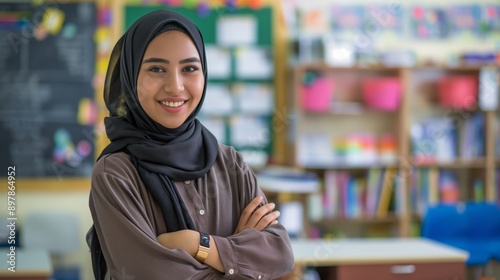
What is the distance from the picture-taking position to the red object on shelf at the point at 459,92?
5012mm

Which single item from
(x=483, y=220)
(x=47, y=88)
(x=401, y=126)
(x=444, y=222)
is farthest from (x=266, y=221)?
(x=401, y=126)

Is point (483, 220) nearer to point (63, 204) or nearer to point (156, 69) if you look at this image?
point (63, 204)

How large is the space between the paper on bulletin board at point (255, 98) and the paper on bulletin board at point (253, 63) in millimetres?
73

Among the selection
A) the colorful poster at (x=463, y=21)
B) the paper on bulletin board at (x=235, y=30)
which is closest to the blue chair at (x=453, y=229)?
the colorful poster at (x=463, y=21)

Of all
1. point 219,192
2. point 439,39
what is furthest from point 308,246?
point 439,39

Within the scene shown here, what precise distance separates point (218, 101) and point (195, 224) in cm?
345

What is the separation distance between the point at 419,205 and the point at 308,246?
1.98 metres

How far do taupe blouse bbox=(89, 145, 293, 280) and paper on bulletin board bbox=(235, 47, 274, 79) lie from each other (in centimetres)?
338

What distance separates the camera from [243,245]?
148cm

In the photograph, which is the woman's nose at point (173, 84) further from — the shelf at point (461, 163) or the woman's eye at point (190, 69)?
the shelf at point (461, 163)

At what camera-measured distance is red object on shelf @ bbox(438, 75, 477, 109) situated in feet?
16.4

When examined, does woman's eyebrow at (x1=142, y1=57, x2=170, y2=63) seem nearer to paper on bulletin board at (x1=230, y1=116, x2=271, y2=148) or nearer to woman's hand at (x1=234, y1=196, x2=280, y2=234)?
woman's hand at (x1=234, y1=196, x2=280, y2=234)

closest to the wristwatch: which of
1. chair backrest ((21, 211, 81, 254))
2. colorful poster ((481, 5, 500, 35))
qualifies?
chair backrest ((21, 211, 81, 254))

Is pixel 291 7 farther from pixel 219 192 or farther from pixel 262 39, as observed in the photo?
pixel 219 192
